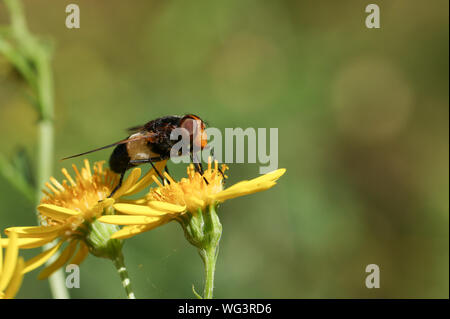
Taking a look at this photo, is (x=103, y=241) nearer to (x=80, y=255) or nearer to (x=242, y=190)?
(x=80, y=255)

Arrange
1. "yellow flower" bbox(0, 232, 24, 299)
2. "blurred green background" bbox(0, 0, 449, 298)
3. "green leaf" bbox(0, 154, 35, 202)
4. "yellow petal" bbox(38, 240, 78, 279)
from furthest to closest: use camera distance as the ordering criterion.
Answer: "blurred green background" bbox(0, 0, 449, 298)
"green leaf" bbox(0, 154, 35, 202)
"yellow petal" bbox(38, 240, 78, 279)
"yellow flower" bbox(0, 232, 24, 299)

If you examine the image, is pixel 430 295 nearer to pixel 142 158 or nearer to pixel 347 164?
pixel 347 164

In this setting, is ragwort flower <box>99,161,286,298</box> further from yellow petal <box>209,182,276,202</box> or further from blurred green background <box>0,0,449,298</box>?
blurred green background <box>0,0,449,298</box>

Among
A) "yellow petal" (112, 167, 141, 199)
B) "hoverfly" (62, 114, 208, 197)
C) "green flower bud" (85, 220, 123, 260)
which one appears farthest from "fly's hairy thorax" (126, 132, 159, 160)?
"green flower bud" (85, 220, 123, 260)

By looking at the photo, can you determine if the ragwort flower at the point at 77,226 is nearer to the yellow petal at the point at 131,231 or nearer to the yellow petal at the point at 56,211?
the yellow petal at the point at 56,211

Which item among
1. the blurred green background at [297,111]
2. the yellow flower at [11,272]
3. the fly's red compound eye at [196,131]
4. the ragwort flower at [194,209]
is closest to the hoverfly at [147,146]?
the fly's red compound eye at [196,131]
